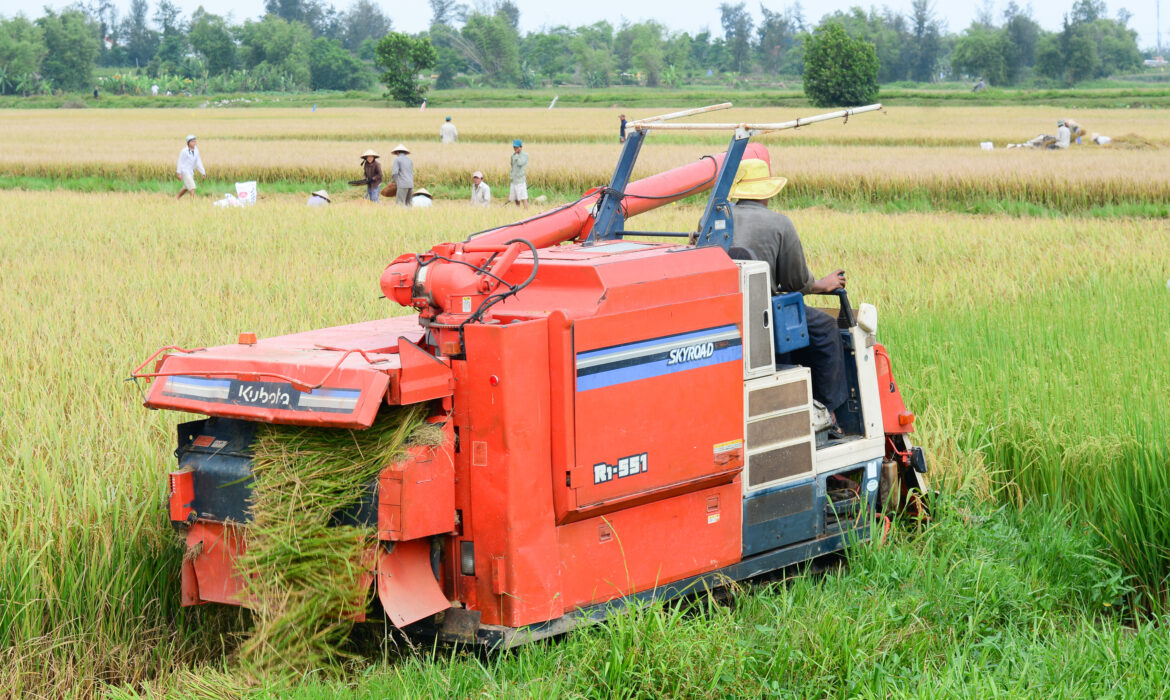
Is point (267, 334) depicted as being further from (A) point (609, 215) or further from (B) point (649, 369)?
(B) point (649, 369)

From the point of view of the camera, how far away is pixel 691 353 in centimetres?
484

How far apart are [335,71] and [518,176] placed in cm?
10290

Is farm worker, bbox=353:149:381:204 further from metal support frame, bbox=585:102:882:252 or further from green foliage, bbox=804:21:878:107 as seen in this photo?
green foliage, bbox=804:21:878:107

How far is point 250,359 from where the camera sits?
450cm

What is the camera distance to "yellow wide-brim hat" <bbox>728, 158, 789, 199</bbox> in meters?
5.90

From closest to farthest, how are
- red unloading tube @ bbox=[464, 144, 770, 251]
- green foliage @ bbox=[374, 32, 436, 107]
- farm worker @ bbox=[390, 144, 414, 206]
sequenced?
1. red unloading tube @ bbox=[464, 144, 770, 251]
2. farm worker @ bbox=[390, 144, 414, 206]
3. green foliage @ bbox=[374, 32, 436, 107]

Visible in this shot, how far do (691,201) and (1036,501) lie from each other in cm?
1740

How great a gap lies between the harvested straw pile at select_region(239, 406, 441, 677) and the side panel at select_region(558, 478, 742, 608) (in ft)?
2.40

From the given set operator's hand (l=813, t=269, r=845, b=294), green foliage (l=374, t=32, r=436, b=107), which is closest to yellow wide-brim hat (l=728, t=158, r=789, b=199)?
operator's hand (l=813, t=269, r=845, b=294)

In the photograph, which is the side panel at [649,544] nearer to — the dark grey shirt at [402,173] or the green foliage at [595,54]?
the dark grey shirt at [402,173]

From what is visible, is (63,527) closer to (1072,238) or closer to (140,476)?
(140,476)

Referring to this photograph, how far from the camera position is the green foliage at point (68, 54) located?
111 meters

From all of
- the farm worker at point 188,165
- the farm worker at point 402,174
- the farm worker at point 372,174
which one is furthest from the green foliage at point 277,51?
the farm worker at point 402,174

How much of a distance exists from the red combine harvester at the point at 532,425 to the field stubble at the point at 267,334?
23.7 inches
